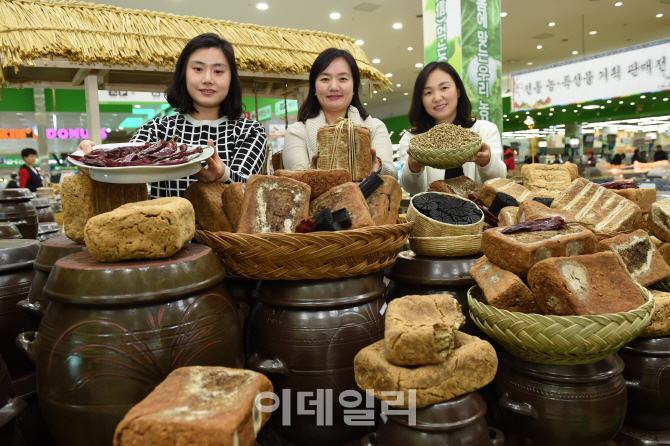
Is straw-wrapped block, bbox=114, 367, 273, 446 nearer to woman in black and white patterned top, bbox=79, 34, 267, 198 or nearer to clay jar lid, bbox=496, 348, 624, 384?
clay jar lid, bbox=496, 348, 624, 384

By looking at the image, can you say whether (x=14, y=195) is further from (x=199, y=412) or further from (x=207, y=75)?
(x=199, y=412)

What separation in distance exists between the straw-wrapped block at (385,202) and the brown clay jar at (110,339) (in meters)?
0.69

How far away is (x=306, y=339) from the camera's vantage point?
1199mm

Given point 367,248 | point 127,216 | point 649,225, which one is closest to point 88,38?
point 127,216

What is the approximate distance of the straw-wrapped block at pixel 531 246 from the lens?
126 cm

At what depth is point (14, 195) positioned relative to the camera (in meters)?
2.46

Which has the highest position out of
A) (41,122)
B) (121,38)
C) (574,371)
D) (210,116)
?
(41,122)

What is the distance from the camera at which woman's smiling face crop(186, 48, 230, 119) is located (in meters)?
1.77

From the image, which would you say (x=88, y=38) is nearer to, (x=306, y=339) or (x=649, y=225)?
(x=306, y=339)

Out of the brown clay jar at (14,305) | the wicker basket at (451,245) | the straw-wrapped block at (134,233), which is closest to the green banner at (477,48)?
the wicker basket at (451,245)

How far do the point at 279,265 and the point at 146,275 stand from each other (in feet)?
1.14

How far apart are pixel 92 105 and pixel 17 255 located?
2221 millimetres

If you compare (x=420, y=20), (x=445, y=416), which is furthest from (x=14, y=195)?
(x=420, y=20)

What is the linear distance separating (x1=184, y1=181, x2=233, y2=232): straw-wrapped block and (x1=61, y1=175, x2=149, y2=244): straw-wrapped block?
0.82 feet
